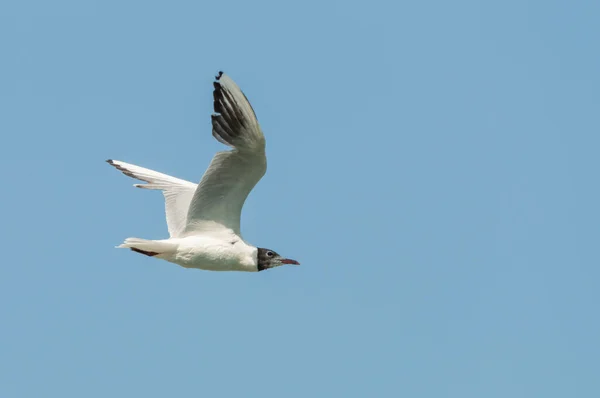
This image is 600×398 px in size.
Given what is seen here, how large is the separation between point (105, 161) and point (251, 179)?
4.35 metres

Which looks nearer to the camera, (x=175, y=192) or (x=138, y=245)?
(x=138, y=245)

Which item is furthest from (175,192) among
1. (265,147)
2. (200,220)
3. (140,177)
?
(265,147)

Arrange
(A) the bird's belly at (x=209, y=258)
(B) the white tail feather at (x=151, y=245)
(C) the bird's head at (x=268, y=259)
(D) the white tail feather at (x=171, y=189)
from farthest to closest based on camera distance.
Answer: (D) the white tail feather at (x=171, y=189)
(C) the bird's head at (x=268, y=259)
(A) the bird's belly at (x=209, y=258)
(B) the white tail feather at (x=151, y=245)

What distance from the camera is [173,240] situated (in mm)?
16391

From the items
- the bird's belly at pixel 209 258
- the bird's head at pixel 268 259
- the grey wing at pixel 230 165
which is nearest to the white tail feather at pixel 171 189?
the grey wing at pixel 230 165

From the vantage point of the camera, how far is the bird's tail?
1555 cm

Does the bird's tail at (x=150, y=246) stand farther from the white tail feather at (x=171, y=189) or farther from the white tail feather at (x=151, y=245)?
the white tail feather at (x=171, y=189)

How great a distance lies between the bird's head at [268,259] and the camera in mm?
16766

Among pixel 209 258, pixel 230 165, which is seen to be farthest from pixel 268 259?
pixel 230 165

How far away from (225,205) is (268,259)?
3.73 feet

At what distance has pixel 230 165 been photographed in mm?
15703

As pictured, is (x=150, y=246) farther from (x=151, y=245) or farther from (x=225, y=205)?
(x=225, y=205)

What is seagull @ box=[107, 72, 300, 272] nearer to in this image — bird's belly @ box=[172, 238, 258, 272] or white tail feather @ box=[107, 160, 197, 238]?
bird's belly @ box=[172, 238, 258, 272]

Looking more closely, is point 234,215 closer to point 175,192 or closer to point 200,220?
point 200,220
